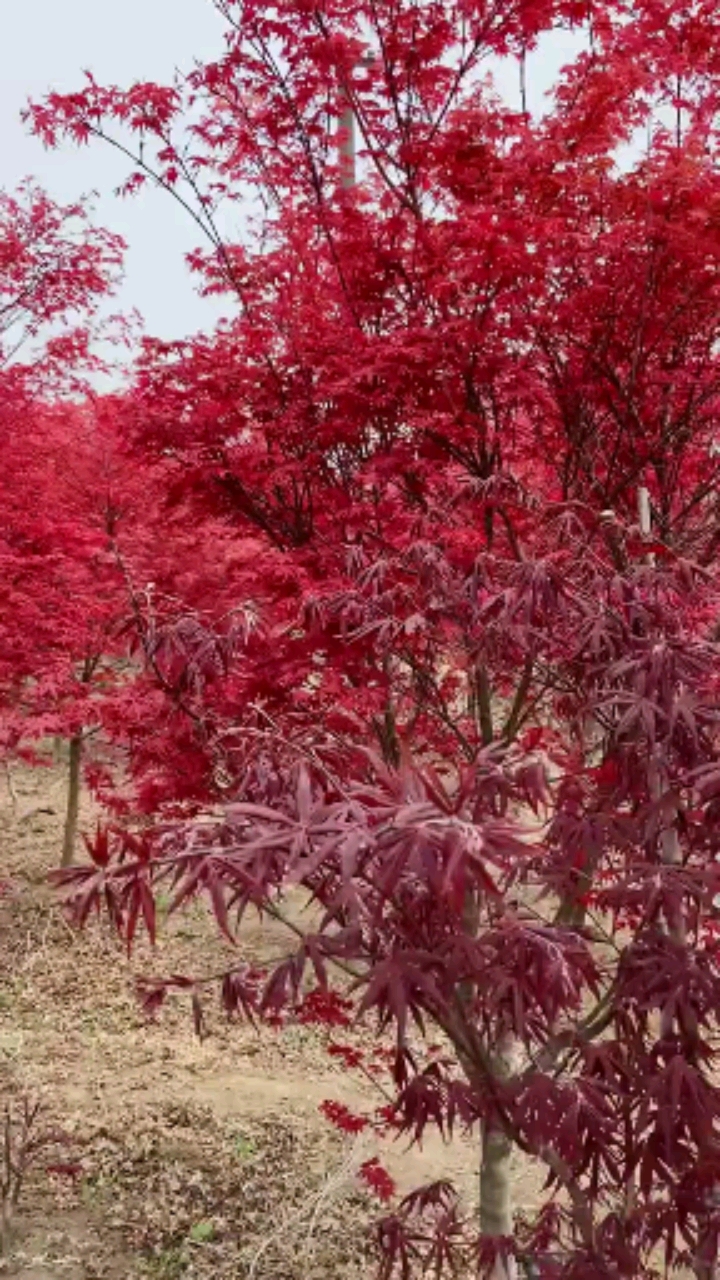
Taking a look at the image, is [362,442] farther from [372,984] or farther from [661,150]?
[372,984]

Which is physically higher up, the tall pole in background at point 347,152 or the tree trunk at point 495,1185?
the tall pole in background at point 347,152

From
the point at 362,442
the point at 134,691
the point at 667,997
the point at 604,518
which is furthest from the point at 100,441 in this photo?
the point at 667,997

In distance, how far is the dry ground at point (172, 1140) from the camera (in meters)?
5.19

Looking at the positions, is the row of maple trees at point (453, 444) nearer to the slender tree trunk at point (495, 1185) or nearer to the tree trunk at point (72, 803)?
the slender tree trunk at point (495, 1185)

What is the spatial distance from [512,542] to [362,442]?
766 mm

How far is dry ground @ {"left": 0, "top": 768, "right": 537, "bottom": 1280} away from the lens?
5.19 meters

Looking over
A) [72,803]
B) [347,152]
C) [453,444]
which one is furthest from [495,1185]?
[72,803]

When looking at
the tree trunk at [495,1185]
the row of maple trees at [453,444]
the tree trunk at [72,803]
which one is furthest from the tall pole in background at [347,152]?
the tree trunk at [72,803]

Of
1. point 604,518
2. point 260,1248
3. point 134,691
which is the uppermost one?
point 604,518

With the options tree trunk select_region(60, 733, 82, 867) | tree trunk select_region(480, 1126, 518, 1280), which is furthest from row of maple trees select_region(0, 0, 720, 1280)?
tree trunk select_region(60, 733, 82, 867)

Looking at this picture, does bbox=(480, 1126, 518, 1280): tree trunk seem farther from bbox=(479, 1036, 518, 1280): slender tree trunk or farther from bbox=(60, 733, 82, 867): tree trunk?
bbox=(60, 733, 82, 867): tree trunk

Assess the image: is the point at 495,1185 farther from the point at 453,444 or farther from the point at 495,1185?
the point at 453,444

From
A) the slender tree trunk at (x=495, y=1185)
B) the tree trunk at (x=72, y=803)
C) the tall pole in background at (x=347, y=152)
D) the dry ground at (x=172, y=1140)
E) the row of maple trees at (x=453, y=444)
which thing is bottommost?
the dry ground at (x=172, y=1140)

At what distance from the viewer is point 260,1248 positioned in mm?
5027
